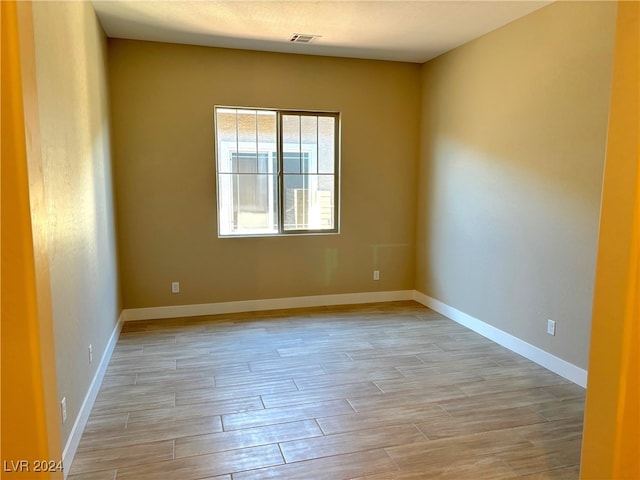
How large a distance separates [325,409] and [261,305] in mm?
2253

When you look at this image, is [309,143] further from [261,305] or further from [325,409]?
[325,409]

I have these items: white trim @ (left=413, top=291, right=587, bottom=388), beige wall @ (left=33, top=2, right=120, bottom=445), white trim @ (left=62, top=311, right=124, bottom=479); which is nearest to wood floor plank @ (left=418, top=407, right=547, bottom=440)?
white trim @ (left=413, top=291, right=587, bottom=388)

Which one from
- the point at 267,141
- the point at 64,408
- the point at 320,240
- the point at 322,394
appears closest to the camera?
the point at 64,408

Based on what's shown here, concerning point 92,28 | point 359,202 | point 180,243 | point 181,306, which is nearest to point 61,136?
point 92,28

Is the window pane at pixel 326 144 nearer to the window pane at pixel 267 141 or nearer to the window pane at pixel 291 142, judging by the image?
the window pane at pixel 291 142

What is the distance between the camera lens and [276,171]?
4734mm

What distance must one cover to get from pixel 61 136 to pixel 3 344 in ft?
4.21

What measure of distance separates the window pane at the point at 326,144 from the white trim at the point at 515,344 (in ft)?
6.28

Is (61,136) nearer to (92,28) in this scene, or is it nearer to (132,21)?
(92,28)

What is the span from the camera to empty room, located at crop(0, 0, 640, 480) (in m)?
1.57

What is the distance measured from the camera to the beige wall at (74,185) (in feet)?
6.47

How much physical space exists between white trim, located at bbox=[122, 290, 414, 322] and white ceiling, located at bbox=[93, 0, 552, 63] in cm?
268

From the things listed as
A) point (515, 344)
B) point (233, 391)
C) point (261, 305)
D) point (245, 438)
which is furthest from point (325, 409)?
point (261, 305)

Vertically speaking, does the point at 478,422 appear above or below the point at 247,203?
below
